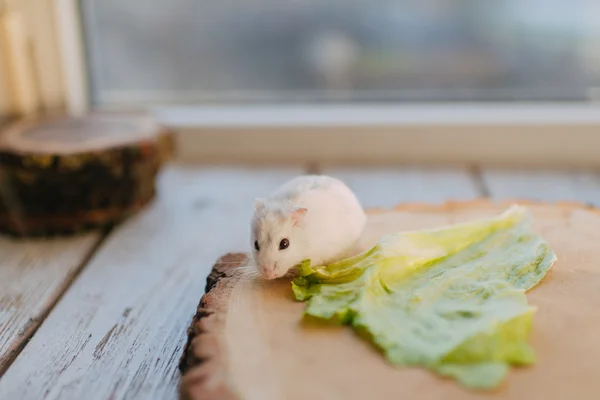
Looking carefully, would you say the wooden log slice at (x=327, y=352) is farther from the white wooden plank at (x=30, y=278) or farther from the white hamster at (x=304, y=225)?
the white wooden plank at (x=30, y=278)

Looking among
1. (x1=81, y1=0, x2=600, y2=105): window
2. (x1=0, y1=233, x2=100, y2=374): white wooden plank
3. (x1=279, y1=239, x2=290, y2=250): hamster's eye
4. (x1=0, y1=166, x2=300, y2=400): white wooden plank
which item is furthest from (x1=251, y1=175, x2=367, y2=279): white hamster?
(x1=81, y1=0, x2=600, y2=105): window

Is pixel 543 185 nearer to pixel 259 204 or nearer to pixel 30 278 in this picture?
pixel 259 204

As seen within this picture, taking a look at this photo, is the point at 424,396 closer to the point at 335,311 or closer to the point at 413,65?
the point at 335,311

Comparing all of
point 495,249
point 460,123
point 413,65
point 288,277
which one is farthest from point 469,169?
point 288,277

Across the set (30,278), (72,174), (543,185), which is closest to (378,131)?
(543,185)

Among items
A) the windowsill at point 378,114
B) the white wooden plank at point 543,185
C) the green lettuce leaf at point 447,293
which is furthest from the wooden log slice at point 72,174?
the white wooden plank at point 543,185

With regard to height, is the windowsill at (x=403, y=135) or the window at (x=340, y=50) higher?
the window at (x=340, y=50)
